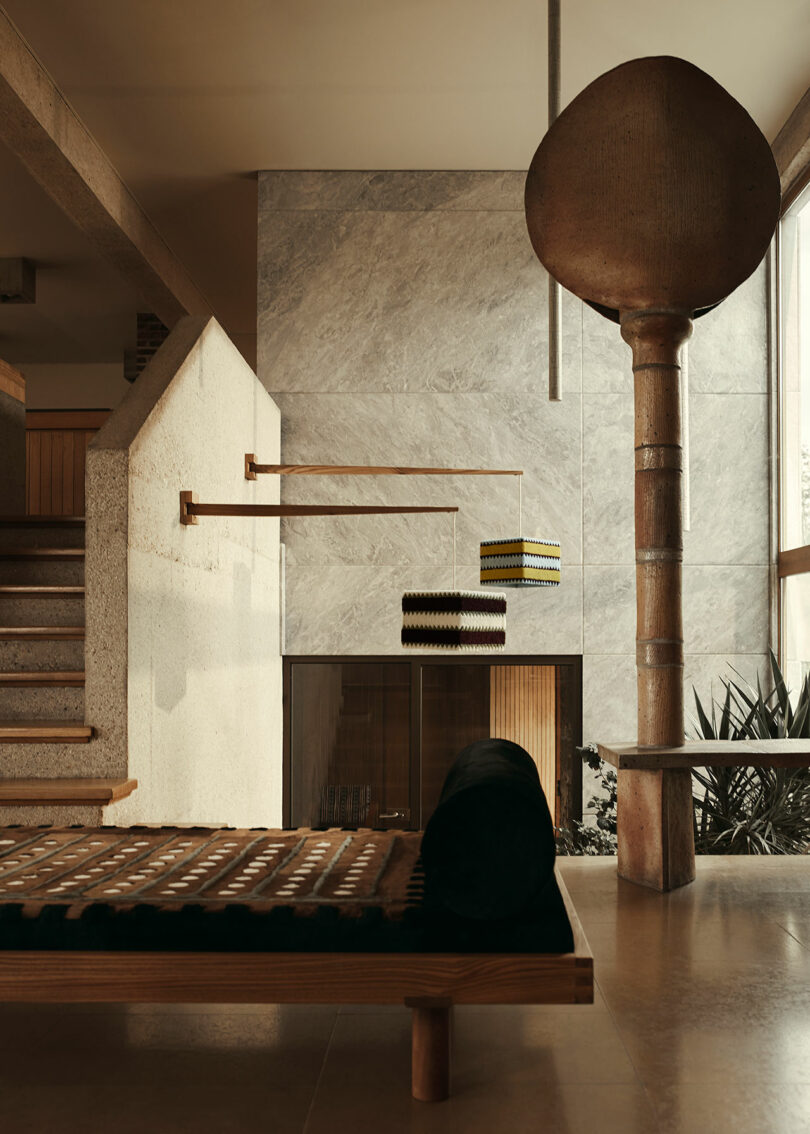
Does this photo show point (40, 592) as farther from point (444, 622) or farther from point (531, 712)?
point (531, 712)

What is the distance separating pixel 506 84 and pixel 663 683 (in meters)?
3.54

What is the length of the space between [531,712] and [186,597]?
9.51ft

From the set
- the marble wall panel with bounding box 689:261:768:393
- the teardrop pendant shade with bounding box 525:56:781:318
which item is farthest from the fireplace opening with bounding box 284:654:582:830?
the teardrop pendant shade with bounding box 525:56:781:318

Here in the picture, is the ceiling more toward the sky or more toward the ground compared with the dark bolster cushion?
A: more toward the sky

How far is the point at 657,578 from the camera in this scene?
399 cm

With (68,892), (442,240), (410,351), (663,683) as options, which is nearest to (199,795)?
(663,683)

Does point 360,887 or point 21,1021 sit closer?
point 360,887

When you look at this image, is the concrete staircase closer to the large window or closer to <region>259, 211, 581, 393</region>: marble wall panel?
<region>259, 211, 581, 393</region>: marble wall panel

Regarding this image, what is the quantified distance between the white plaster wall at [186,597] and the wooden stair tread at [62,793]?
0.37ft

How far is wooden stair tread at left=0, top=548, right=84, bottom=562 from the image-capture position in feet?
16.6

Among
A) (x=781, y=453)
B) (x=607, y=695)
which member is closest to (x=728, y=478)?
(x=781, y=453)

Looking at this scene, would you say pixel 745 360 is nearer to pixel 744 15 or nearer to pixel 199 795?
pixel 744 15

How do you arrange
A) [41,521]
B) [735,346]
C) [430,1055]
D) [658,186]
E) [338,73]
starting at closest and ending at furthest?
[430,1055] < [658,186] < [41,521] < [338,73] < [735,346]

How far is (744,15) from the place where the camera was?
207 inches
